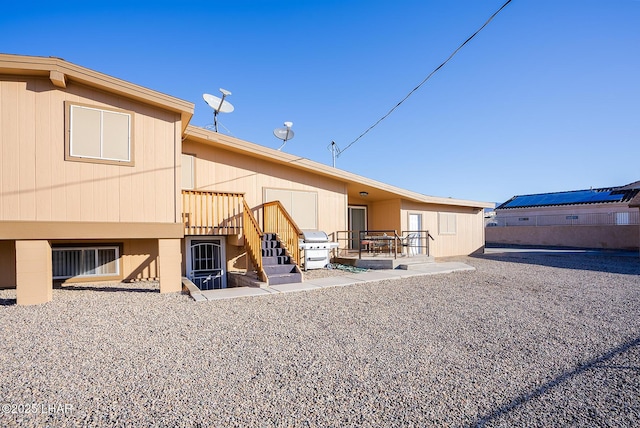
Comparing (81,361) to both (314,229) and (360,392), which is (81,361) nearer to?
(360,392)

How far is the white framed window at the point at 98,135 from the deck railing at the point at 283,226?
3.76 metres

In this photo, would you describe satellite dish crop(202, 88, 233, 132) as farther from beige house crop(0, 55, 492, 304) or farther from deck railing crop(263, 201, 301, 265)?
deck railing crop(263, 201, 301, 265)

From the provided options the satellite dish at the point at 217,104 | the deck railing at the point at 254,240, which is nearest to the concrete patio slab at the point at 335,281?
the deck railing at the point at 254,240

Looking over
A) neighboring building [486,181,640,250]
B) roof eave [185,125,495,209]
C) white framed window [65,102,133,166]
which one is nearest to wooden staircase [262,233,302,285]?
roof eave [185,125,495,209]

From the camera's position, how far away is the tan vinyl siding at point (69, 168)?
560 cm

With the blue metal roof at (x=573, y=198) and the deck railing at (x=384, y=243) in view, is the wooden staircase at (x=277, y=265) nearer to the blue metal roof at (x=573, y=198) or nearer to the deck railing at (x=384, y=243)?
the deck railing at (x=384, y=243)

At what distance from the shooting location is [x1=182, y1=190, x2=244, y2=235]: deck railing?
7.99 m

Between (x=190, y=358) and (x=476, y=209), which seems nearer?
(x=190, y=358)

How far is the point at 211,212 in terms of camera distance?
8.41m

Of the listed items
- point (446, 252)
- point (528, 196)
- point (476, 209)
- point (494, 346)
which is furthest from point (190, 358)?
point (528, 196)

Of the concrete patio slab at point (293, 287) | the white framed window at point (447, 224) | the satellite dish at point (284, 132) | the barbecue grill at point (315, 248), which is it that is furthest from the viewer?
the white framed window at point (447, 224)

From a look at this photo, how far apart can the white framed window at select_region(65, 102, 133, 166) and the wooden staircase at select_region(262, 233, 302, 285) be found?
346 centimetres

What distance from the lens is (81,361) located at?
331cm

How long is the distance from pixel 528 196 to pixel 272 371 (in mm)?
36135
